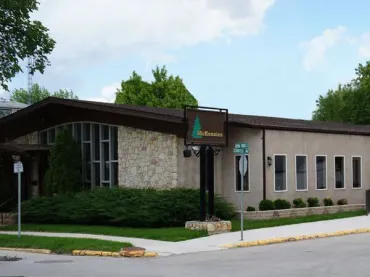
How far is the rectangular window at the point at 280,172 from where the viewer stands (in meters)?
28.1

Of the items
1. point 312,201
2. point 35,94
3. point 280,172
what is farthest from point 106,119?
point 35,94

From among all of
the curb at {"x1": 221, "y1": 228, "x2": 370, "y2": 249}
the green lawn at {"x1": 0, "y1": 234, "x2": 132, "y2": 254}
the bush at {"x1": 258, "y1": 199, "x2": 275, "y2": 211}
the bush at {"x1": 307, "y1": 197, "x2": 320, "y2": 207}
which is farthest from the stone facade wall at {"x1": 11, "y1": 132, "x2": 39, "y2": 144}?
the curb at {"x1": 221, "y1": 228, "x2": 370, "y2": 249}

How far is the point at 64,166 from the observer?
28922 mm

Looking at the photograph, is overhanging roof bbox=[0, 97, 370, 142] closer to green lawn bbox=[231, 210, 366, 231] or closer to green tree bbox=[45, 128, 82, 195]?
green tree bbox=[45, 128, 82, 195]

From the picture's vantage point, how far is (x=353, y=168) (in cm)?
3247

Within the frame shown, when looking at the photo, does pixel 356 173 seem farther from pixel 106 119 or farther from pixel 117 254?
pixel 117 254

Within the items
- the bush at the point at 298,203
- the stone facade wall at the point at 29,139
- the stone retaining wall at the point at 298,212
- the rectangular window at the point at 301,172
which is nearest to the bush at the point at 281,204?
the stone retaining wall at the point at 298,212

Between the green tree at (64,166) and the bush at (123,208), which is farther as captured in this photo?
the green tree at (64,166)

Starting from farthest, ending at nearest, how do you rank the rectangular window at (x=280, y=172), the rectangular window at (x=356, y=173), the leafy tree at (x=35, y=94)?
1. the leafy tree at (x=35, y=94)
2. the rectangular window at (x=356, y=173)
3. the rectangular window at (x=280, y=172)

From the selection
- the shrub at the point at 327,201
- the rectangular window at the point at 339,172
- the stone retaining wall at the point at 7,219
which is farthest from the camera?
the rectangular window at the point at 339,172

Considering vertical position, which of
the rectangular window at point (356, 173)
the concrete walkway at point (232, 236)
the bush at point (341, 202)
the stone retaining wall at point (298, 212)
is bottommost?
the concrete walkway at point (232, 236)

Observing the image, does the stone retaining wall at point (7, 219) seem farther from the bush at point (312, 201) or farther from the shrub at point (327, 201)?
the shrub at point (327, 201)

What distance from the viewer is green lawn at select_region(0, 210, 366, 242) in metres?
20.9

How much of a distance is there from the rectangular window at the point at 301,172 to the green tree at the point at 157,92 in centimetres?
3437
